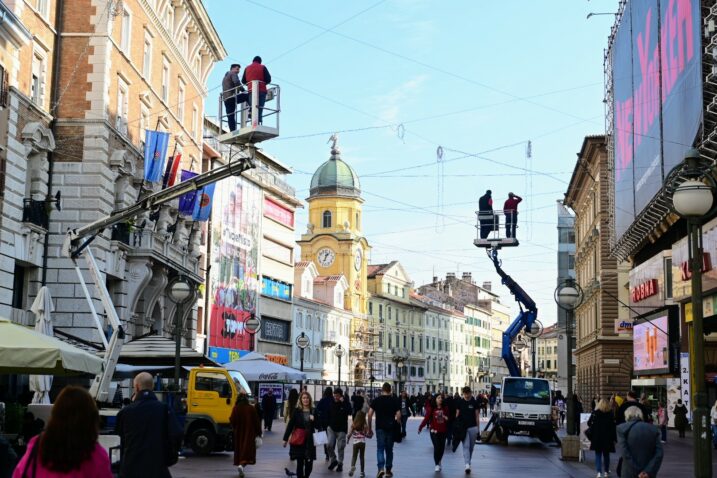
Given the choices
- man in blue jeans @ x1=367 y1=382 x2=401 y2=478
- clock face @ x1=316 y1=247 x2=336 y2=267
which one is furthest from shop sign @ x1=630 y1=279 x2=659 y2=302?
clock face @ x1=316 y1=247 x2=336 y2=267

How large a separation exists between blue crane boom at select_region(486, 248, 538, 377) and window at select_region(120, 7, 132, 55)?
1476 cm

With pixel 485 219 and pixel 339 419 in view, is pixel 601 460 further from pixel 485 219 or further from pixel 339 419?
pixel 485 219

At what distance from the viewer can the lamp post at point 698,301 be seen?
10477 mm

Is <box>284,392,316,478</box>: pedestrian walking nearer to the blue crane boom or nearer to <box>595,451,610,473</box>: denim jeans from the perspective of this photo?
<box>595,451,610,473</box>: denim jeans

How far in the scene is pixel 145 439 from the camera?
9234 mm

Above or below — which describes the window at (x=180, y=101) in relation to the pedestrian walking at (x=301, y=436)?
above

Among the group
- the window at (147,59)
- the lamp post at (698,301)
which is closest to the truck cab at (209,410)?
the window at (147,59)

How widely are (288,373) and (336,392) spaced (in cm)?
1701

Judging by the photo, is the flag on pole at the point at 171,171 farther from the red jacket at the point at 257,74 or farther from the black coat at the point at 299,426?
the black coat at the point at 299,426

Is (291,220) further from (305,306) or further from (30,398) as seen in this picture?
(30,398)

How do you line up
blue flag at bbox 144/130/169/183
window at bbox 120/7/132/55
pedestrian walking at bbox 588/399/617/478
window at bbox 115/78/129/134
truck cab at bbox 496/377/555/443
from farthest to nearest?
blue flag at bbox 144/130/169/183, window at bbox 120/7/132/55, window at bbox 115/78/129/134, truck cab at bbox 496/377/555/443, pedestrian walking at bbox 588/399/617/478

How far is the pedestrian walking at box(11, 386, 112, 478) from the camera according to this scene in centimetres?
598

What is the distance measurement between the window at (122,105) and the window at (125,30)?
1.21 meters

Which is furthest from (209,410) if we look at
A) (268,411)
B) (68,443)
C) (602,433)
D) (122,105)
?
(68,443)
